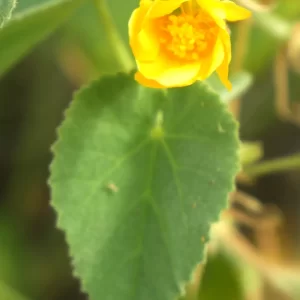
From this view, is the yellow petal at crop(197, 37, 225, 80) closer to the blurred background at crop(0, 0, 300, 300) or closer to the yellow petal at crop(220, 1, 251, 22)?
the yellow petal at crop(220, 1, 251, 22)

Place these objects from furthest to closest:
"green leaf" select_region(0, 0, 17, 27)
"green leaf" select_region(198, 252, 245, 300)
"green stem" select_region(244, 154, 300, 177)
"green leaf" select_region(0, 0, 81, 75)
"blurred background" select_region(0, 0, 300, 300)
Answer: "blurred background" select_region(0, 0, 300, 300) → "green leaf" select_region(198, 252, 245, 300) → "green stem" select_region(244, 154, 300, 177) → "green leaf" select_region(0, 0, 81, 75) → "green leaf" select_region(0, 0, 17, 27)

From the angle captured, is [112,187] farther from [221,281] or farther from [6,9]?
[221,281]

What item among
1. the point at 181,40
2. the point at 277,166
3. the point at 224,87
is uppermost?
the point at 181,40

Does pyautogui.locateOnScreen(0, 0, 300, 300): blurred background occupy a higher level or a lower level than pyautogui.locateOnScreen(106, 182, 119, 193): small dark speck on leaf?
lower

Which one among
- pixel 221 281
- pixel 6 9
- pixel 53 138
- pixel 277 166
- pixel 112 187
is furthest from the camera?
pixel 53 138

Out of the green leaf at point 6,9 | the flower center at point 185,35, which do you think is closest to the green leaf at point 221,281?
the flower center at point 185,35

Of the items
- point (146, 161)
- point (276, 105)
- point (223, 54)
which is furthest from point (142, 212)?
point (276, 105)

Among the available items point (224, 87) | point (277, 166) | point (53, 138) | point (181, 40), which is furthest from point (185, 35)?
point (53, 138)

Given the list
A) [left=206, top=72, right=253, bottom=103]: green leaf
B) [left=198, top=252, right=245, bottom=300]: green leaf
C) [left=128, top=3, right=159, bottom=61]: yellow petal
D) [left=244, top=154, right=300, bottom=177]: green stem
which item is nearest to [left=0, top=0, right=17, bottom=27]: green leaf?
[left=128, top=3, right=159, bottom=61]: yellow petal
